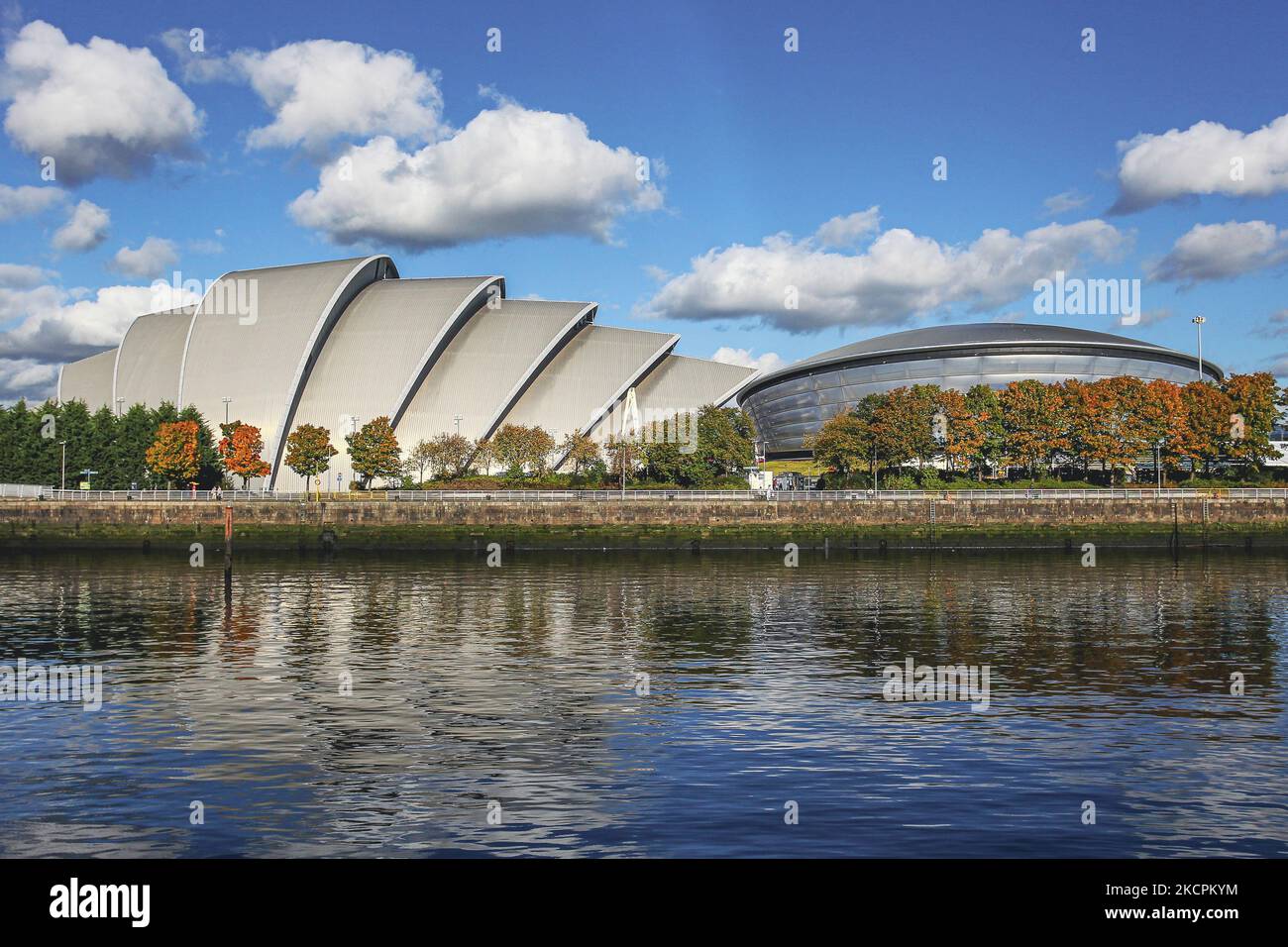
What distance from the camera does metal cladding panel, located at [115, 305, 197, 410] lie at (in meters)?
106

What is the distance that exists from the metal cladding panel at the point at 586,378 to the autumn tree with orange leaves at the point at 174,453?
89.7 ft

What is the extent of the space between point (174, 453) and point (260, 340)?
16398mm

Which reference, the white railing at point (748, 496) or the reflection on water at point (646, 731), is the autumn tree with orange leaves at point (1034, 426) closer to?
the white railing at point (748, 496)

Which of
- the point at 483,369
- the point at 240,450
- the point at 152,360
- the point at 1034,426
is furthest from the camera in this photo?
the point at 152,360

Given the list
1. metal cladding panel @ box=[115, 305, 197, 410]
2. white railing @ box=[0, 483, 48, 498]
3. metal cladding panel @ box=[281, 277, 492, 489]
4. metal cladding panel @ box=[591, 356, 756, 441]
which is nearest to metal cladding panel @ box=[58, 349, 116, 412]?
metal cladding panel @ box=[115, 305, 197, 410]

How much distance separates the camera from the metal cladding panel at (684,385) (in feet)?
361

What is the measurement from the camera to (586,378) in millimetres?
107188

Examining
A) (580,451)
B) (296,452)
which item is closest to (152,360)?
(296,452)

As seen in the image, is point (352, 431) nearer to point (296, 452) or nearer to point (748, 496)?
point (296, 452)

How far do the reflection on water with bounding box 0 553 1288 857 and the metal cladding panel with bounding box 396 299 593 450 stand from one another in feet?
203

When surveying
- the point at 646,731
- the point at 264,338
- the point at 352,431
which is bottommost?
the point at 646,731

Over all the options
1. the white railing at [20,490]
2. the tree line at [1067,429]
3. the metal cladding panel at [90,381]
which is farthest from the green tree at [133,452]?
the tree line at [1067,429]

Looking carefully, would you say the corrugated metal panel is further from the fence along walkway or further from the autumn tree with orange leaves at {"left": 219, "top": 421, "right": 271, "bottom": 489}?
the fence along walkway
